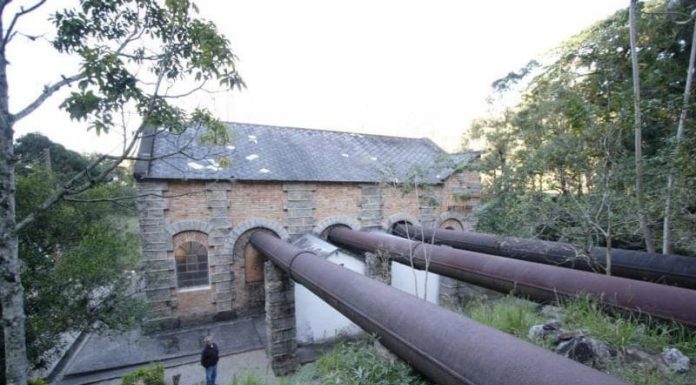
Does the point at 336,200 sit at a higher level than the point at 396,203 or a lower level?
higher

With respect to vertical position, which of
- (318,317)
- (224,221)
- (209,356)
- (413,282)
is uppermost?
(224,221)

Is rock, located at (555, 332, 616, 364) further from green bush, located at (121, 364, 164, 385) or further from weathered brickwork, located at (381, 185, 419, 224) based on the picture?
weathered brickwork, located at (381, 185, 419, 224)

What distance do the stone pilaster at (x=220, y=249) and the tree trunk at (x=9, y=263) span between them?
231 inches

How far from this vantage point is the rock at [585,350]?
311 cm

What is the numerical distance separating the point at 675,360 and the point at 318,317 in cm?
786

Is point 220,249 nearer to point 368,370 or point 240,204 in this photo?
point 240,204

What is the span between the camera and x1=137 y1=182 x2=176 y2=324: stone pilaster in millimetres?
8969

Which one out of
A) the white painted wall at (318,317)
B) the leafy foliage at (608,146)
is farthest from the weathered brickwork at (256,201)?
the leafy foliage at (608,146)

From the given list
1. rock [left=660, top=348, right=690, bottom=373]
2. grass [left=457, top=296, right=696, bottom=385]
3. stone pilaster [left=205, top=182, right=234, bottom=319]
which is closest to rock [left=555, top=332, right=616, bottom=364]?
grass [left=457, top=296, right=696, bottom=385]

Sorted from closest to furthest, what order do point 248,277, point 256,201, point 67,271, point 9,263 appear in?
point 9,263
point 67,271
point 248,277
point 256,201

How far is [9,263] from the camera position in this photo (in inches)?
151

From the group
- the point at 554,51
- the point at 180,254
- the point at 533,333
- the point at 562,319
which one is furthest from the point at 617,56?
the point at 180,254

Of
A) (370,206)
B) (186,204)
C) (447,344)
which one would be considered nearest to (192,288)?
(186,204)

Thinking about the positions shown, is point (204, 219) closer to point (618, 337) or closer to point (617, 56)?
point (618, 337)
